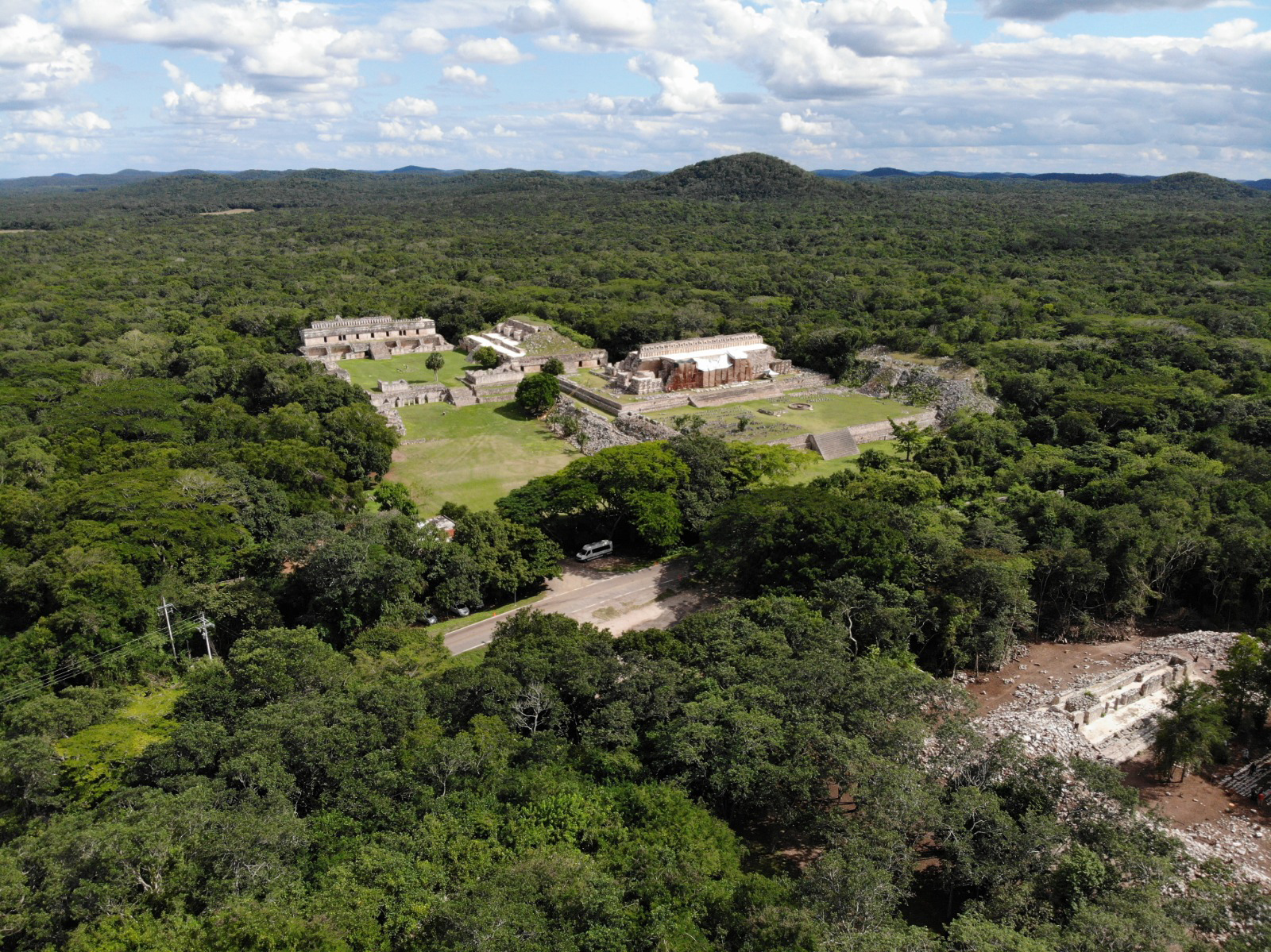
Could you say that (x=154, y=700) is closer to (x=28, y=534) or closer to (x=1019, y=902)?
(x=28, y=534)

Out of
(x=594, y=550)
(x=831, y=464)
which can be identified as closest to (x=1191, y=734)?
(x=594, y=550)

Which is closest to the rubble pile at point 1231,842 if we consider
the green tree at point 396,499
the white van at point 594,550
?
the white van at point 594,550

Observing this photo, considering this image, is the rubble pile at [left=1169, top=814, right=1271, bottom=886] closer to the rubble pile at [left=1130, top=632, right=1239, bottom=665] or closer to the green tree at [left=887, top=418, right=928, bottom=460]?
the rubble pile at [left=1130, top=632, right=1239, bottom=665]

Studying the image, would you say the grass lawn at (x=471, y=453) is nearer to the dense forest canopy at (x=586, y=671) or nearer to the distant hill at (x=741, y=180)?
the dense forest canopy at (x=586, y=671)

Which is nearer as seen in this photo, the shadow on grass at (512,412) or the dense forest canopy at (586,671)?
the dense forest canopy at (586,671)

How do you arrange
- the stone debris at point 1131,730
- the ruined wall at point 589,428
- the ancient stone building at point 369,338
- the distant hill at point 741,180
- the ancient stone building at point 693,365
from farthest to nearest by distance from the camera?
the distant hill at point 741,180
the ancient stone building at point 369,338
the ancient stone building at point 693,365
the ruined wall at point 589,428
the stone debris at point 1131,730

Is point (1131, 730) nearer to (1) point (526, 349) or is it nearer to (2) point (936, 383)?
(2) point (936, 383)
